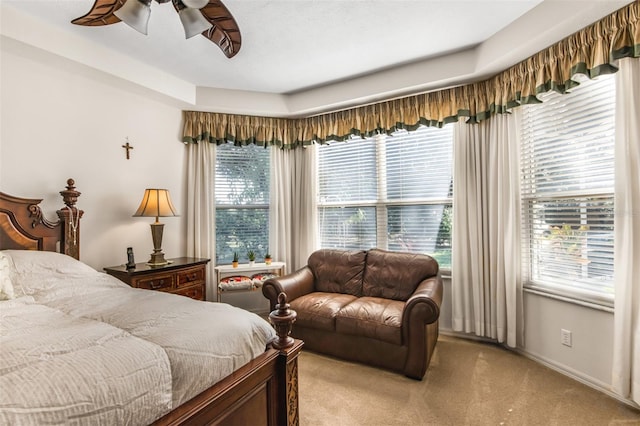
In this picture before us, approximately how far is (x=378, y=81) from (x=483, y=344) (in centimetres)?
283

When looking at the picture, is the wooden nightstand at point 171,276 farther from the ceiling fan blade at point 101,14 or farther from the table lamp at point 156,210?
the ceiling fan blade at point 101,14

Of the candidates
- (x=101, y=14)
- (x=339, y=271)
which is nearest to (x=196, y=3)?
(x=101, y=14)

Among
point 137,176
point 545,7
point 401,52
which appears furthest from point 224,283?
point 545,7

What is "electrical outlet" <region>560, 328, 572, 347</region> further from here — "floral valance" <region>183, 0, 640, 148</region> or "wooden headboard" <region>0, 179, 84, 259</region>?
"wooden headboard" <region>0, 179, 84, 259</region>

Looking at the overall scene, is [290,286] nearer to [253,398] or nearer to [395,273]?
[395,273]

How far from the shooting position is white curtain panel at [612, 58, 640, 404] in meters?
1.96

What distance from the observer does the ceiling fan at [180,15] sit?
164 cm

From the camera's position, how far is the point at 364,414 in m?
2.01

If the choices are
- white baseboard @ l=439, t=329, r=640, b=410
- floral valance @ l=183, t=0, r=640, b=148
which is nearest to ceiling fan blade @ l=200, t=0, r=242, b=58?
floral valance @ l=183, t=0, r=640, b=148

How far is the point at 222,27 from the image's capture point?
1.86m

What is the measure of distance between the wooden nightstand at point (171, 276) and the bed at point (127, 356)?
2.46ft

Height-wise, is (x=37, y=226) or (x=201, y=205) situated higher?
(x=201, y=205)

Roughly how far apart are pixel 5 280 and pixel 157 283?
1279 millimetres

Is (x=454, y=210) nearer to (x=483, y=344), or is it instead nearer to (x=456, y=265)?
(x=456, y=265)
